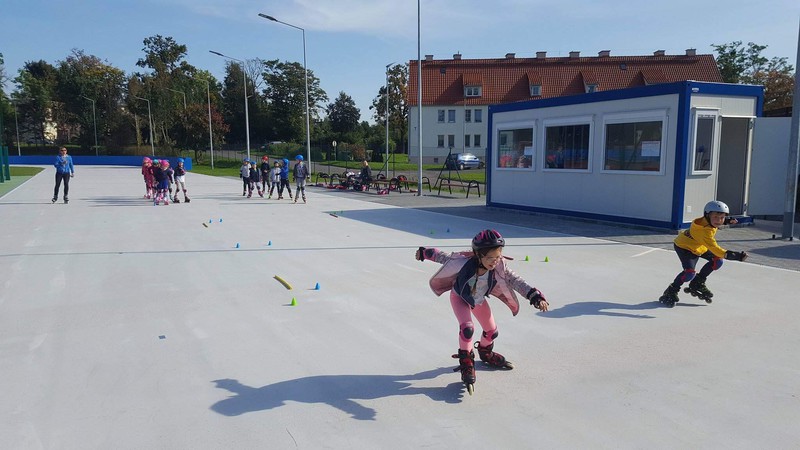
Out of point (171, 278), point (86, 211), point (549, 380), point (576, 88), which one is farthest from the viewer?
point (576, 88)

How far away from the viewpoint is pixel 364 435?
155 inches

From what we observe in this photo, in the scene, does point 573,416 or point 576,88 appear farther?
point 576,88

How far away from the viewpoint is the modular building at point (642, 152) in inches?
533

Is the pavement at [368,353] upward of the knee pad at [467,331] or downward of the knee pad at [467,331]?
downward

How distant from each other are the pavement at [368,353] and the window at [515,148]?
7191mm

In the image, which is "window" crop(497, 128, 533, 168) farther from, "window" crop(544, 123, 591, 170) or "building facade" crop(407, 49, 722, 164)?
"building facade" crop(407, 49, 722, 164)

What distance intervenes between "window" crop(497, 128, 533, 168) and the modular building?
6 cm

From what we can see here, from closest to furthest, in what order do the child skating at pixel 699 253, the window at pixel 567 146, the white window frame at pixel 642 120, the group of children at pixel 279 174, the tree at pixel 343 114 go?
the child skating at pixel 699 253 < the white window frame at pixel 642 120 < the window at pixel 567 146 < the group of children at pixel 279 174 < the tree at pixel 343 114

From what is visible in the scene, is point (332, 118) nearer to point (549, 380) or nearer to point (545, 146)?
point (545, 146)

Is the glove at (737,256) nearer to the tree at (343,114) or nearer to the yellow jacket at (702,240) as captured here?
the yellow jacket at (702,240)

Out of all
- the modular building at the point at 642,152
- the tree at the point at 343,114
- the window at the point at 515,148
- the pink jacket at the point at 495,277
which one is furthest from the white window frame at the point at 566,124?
the tree at the point at 343,114

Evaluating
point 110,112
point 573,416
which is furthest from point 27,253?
point 110,112

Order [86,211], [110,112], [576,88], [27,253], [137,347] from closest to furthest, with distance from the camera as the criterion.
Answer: [137,347] < [27,253] < [86,211] < [576,88] < [110,112]

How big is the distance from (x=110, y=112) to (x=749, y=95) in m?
90.9
